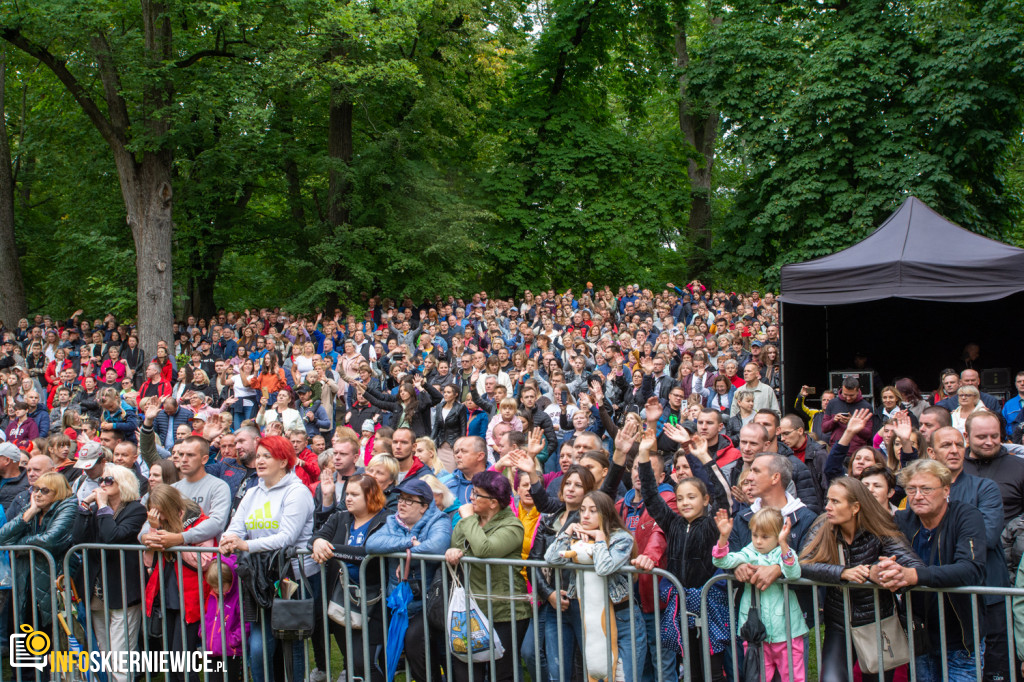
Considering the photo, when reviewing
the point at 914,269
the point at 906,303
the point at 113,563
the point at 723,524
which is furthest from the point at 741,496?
the point at 906,303

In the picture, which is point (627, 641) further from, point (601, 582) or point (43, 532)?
point (43, 532)

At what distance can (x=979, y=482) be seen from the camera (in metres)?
→ 4.66

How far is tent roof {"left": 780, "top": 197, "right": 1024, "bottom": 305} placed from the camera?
9.73m

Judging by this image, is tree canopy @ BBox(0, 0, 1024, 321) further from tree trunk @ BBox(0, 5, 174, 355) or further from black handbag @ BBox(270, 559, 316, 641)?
black handbag @ BBox(270, 559, 316, 641)

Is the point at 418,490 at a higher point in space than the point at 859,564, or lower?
higher

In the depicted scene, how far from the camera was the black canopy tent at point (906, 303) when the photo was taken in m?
9.87

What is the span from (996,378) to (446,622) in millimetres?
8733

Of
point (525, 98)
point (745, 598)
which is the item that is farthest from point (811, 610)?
point (525, 98)

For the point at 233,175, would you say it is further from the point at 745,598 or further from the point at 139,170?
the point at 745,598

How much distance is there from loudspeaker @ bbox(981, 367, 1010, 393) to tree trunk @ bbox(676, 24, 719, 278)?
14.1m

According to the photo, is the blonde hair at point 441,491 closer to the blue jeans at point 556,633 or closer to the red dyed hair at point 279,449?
the red dyed hair at point 279,449

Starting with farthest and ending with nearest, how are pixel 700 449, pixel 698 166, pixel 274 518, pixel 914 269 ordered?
pixel 698 166
pixel 914 269
pixel 274 518
pixel 700 449

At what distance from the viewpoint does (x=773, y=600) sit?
4.13m

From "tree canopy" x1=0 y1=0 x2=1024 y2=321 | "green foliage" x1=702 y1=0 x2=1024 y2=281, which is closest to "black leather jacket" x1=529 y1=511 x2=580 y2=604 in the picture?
"tree canopy" x1=0 y1=0 x2=1024 y2=321
